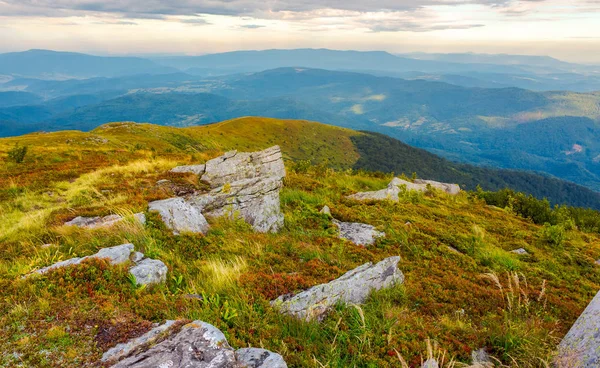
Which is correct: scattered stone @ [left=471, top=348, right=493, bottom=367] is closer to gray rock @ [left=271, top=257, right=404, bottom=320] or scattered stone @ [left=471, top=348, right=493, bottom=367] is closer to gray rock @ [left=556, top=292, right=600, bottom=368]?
gray rock @ [left=556, top=292, right=600, bottom=368]

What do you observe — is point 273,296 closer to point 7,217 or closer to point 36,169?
point 7,217

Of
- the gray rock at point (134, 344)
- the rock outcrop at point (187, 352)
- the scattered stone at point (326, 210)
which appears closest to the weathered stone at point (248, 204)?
the scattered stone at point (326, 210)

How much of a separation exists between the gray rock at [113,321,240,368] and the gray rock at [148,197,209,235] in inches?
208

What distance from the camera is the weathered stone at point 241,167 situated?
15.4 metres

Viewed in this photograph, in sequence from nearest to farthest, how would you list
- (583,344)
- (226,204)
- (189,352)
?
(189,352), (583,344), (226,204)

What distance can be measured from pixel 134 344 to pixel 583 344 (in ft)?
25.0

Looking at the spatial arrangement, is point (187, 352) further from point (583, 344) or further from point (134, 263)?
point (583, 344)

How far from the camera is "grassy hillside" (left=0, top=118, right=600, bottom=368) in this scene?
17.0 ft

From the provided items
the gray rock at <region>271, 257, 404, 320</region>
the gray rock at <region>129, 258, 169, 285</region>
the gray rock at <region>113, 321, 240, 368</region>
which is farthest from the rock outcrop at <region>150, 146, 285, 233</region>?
the gray rock at <region>113, 321, 240, 368</region>

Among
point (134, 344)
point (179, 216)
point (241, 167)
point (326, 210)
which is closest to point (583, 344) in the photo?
point (134, 344)

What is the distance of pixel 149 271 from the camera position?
6.85 m

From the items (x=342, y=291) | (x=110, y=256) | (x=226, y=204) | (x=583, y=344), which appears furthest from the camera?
(x=226, y=204)

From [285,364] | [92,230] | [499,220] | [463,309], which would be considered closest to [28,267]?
[92,230]

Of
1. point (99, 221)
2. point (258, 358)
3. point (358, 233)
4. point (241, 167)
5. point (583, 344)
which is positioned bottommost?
point (358, 233)
